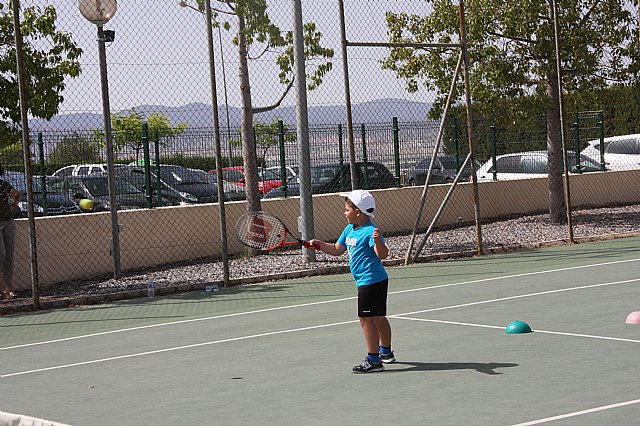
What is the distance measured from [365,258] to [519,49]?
12.0 metres

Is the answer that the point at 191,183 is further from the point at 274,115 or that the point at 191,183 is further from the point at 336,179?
the point at 336,179

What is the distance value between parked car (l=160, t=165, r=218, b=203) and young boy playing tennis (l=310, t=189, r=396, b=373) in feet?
33.7

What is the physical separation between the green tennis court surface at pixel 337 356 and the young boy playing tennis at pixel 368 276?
242 mm

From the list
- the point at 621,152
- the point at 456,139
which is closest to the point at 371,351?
the point at 456,139

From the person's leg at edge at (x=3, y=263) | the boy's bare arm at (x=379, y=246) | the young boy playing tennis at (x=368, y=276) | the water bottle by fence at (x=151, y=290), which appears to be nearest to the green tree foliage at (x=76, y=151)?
the person's leg at edge at (x=3, y=263)

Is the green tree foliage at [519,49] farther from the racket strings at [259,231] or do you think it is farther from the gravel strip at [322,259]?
the racket strings at [259,231]

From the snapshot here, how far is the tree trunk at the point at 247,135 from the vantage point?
54.2ft

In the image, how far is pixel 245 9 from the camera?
16.0m

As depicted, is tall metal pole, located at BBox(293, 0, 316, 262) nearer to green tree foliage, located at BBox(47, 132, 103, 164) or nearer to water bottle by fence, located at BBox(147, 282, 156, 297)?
water bottle by fence, located at BBox(147, 282, 156, 297)

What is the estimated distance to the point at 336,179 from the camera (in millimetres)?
19234

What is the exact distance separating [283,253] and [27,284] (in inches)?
164

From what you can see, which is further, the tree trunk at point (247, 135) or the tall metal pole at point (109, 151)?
the tree trunk at point (247, 135)

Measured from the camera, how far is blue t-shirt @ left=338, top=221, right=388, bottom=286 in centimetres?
792

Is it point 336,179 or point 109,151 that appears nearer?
point 109,151
